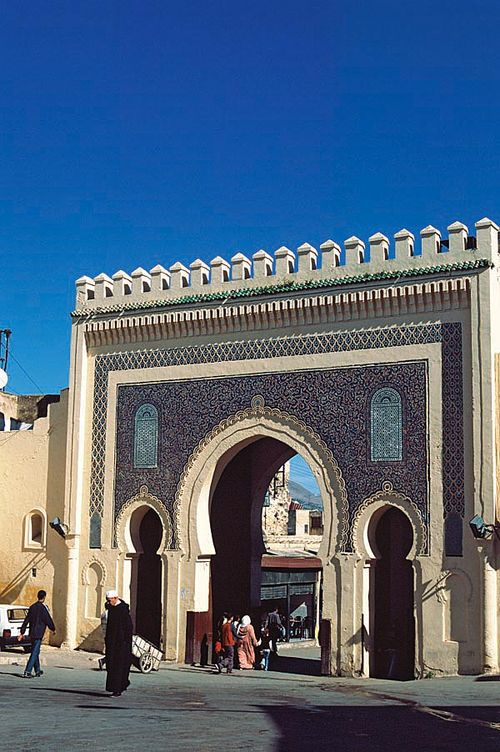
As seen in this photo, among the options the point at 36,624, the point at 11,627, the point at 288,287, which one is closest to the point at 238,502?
the point at 288,287

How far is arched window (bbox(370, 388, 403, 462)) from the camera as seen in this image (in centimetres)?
1232

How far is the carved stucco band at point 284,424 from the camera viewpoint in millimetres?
12539

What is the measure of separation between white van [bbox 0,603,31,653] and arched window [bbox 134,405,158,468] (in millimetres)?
2565

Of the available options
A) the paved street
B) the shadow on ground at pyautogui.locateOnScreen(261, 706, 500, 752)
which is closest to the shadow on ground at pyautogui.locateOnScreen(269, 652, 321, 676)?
the paved street

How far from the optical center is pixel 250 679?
11.9 m

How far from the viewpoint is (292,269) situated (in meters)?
13.5

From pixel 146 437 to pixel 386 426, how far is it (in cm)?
360

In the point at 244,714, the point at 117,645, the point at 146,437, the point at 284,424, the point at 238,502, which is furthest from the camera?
the point at 238,502

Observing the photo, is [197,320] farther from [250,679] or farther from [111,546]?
[250,679]

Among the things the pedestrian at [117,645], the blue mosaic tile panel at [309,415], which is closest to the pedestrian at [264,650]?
the blue mosaic tile panel at [309,415]

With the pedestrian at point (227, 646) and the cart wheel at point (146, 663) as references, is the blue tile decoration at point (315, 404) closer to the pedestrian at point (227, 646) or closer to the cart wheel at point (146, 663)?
the pedestrian at point (227, 646)

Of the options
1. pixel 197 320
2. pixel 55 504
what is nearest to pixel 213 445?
pixel 197 320

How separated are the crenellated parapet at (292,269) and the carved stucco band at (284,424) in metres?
1.67

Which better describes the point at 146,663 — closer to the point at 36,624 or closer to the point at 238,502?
the point at 36,624
